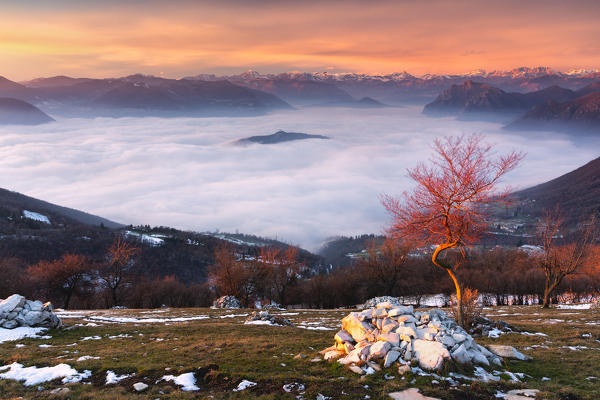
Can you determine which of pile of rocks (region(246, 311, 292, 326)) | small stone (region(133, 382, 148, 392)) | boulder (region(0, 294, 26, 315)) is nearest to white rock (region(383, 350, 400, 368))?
small stone (region(133, 382, 148, 392))

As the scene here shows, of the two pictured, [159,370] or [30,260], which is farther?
[30,260]

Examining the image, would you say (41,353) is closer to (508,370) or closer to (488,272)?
(508,370)

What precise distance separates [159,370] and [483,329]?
1746cm

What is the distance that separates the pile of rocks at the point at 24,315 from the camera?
22141mm

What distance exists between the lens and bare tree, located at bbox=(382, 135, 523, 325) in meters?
16.1

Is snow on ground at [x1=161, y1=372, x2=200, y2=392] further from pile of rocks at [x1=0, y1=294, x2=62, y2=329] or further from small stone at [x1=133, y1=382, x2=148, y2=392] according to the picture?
pile of rocks at [x1=0, y1=294, x2=62, y2=329]

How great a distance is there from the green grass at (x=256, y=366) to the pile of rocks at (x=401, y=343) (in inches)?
23.6

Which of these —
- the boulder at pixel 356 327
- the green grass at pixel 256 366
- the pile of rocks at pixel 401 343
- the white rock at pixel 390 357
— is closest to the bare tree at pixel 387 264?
the green grass at pixel 256 366

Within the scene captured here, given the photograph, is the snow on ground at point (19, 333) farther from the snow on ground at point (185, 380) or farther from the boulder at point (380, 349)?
the boulder at point (380, 349)

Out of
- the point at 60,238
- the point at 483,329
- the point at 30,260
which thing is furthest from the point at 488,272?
the point at 60,238

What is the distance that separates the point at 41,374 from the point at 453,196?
63.6ft

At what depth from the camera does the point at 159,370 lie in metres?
13.6

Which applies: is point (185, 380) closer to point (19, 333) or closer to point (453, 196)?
point (453, 196)

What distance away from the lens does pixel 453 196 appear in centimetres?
1648
